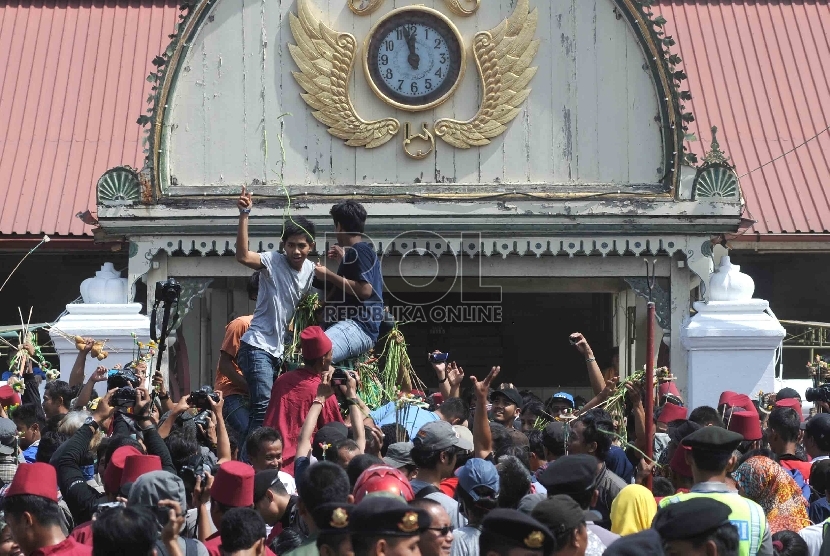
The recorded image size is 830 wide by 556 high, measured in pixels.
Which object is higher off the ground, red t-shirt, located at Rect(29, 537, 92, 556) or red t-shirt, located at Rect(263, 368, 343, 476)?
red t-shirt, located at Rect(263, 368, 343, 476)

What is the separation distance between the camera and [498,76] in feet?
47.4

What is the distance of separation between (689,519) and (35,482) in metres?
2.79

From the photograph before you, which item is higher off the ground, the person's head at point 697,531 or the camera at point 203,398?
the camera at point 203,398

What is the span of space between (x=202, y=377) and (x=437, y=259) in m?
3.79

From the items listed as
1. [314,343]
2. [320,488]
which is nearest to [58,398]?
[314,343]

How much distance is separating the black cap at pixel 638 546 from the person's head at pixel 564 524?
395mm

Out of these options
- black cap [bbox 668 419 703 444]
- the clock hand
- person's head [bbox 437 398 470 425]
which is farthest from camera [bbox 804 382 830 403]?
the clock hand

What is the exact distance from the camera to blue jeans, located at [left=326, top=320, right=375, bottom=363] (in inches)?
365

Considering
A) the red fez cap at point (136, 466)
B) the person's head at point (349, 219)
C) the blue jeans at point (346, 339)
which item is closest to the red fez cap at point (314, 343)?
the blue jeans at point (346, 339)

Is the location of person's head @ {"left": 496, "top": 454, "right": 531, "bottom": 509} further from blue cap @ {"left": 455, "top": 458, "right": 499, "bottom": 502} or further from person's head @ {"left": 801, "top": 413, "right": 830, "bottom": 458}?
person's head @ {"left": 801, "top": 413, "right": 830, "bottom": 458}

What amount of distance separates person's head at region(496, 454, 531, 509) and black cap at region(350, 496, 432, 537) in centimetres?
139

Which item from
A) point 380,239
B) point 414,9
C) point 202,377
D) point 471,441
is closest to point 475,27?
point 414,9

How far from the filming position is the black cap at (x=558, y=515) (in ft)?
18.6

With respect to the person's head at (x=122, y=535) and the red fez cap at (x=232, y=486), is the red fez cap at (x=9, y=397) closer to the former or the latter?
the red fez cap at (x=232, y=486)
